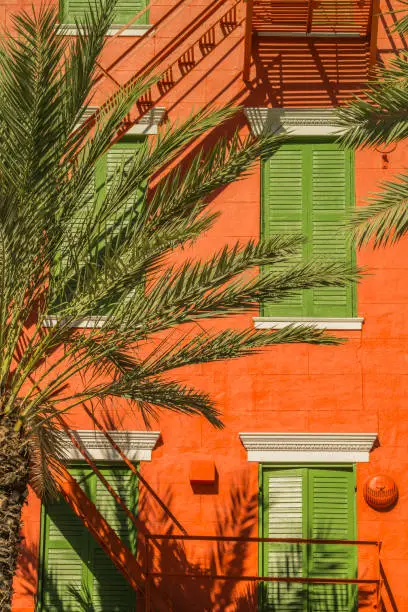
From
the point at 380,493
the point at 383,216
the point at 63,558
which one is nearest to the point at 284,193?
the point at 380,493

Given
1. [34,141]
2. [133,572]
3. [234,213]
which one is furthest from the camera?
[234,213]

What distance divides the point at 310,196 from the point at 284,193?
1.14 ft

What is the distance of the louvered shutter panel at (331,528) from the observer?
1482cm

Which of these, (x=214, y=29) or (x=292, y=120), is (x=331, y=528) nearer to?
(x=292, y=120)

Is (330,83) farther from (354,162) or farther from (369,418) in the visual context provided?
(369,418)

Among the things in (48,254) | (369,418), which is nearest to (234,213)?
(369,418)

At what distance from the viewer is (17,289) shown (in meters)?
12.2

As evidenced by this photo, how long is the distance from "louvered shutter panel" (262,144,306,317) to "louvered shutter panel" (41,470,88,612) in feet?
13.5

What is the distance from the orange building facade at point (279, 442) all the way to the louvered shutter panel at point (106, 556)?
28mm

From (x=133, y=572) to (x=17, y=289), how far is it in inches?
172

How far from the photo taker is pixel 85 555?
15.2 m

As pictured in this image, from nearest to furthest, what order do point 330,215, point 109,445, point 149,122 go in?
1. point 109,445
2. point 330,215
3. point 149,122

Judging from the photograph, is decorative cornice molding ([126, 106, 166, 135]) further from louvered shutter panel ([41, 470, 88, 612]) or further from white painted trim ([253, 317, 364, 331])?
louvered shutter panel ([41, 470, 88, 612])

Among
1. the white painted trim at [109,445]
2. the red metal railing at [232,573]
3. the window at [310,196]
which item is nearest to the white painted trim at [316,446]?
the red metal railing at [232,573]
